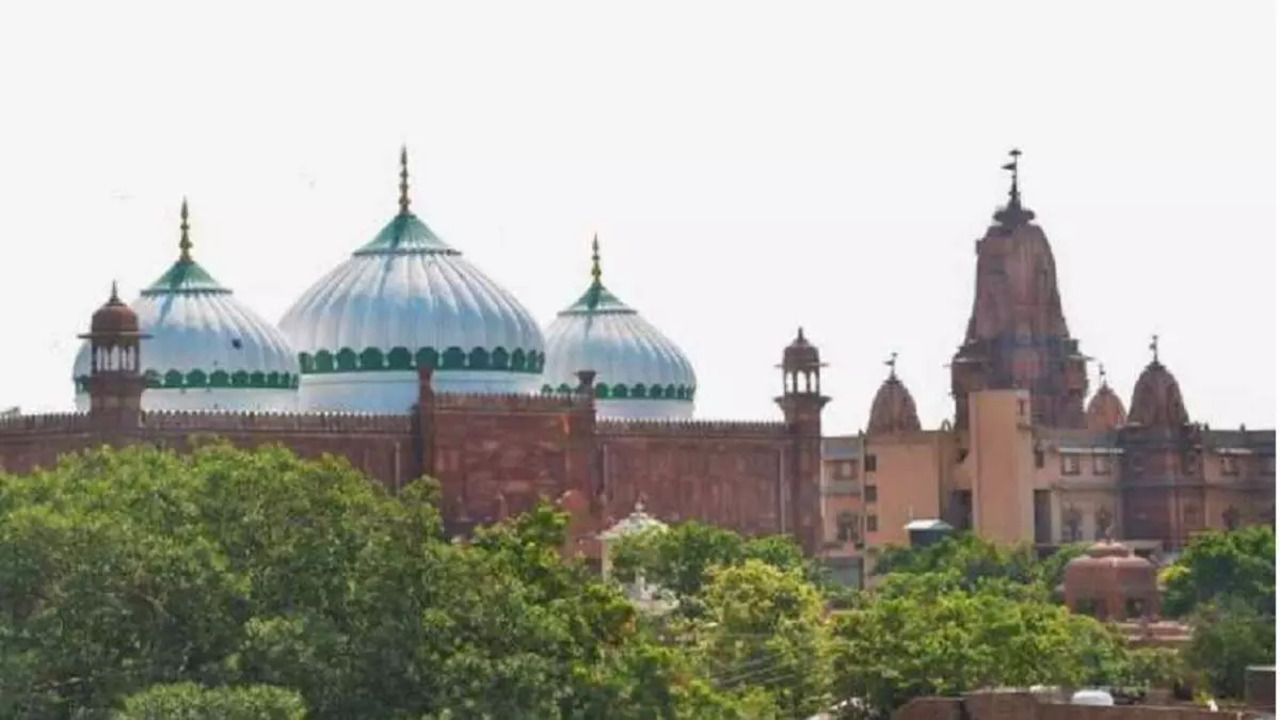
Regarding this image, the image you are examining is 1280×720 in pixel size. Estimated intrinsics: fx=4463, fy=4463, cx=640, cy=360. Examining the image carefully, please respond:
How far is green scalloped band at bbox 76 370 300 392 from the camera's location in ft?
243

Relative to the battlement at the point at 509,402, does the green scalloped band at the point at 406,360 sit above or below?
above

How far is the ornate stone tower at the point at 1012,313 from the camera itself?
107625 millimetres

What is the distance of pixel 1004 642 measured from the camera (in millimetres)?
52406

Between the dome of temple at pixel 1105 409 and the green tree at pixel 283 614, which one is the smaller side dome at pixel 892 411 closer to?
the dome of temple at pixel 1105 409

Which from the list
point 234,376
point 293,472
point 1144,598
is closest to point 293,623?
point 293,472

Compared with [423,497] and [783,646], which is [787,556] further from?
[423,497]

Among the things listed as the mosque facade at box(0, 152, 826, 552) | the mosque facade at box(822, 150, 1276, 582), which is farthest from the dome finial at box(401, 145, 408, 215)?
the mosque facade at box(822, 150, 1276, 582)

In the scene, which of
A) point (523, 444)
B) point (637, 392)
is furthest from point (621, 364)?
point (523, 444)

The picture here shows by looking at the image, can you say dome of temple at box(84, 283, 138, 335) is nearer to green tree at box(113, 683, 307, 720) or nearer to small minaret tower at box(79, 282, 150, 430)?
small minaret tower at box(79, 282, 150, 430)

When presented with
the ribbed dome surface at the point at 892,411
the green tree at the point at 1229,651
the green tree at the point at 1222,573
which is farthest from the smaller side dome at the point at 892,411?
the green tree at the point at 1229,651

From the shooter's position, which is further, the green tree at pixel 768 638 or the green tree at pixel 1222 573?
the green tree at pixel 1222 573

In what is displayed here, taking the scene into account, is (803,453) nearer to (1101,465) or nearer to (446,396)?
(446,396)

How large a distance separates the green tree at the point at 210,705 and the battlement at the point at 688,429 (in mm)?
40139

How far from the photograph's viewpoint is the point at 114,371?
69.9 meters
